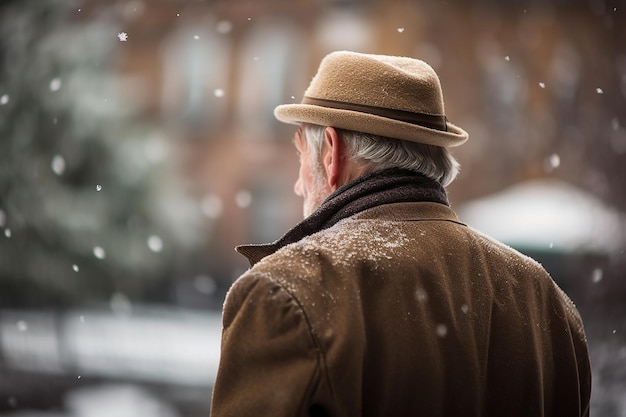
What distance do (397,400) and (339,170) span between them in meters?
0.45

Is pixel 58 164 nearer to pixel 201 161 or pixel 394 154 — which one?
pixel 201 161

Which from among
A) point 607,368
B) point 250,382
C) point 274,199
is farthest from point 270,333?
point 274,199

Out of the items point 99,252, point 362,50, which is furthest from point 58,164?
point 362,50

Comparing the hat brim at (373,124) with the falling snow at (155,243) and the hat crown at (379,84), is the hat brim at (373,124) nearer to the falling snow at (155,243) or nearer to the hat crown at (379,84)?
the hat crown at (379,84)

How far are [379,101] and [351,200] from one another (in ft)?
0.64

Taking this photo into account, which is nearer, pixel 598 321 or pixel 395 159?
pixel 395 159

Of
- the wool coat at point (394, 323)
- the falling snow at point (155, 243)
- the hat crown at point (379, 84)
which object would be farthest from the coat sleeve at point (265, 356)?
the falling snow at point (155, 243)

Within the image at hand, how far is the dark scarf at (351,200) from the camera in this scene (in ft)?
4.74

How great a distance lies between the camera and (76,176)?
5.41 meters

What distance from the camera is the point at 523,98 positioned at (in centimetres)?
456

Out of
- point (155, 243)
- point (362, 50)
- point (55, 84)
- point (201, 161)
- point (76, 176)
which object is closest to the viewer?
Answer: point (362, 50)

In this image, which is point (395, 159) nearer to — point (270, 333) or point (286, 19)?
point (270, 333)

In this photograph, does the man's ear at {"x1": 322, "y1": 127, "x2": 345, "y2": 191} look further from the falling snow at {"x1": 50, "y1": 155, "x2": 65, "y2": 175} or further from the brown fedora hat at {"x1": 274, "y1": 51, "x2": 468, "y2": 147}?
the falling snow at {"x1": 50, "y1": 155, "x2": 65, "y2": 175}

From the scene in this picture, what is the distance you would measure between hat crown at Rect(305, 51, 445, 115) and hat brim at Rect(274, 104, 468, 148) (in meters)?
0.04
